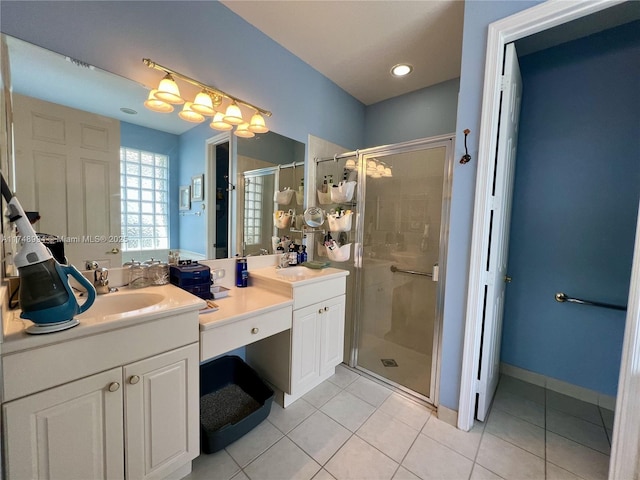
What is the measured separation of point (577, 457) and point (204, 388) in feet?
7.24

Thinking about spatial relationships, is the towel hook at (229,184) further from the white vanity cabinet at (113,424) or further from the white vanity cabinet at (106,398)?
the white vanity cabinet at (113,424)

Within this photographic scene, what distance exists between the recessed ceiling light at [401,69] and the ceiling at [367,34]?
0.04 m

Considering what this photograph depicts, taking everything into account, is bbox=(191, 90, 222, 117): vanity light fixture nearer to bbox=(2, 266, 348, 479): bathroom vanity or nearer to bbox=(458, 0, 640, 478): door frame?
bbox=(2, 266, 348, 479): bathroom vanity

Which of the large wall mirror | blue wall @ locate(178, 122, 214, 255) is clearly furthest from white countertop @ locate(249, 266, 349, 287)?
blue wall @ locate(178, 122, 214, 255)

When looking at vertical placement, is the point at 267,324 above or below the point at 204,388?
above

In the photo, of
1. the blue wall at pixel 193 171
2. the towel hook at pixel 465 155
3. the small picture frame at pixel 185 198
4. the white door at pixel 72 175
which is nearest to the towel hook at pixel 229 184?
the blue wall at pixel 193 171

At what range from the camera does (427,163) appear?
6.49ft

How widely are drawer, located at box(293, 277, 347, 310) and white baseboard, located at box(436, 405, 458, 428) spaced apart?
0.96 m

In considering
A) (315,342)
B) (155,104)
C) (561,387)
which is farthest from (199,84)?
(561,387)

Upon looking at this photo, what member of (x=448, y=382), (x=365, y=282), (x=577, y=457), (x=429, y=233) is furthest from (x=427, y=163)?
(x=577, y=457)

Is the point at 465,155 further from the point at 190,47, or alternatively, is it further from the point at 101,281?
the point at 101,281

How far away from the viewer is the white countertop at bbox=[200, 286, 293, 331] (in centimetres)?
119

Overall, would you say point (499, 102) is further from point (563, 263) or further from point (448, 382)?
point (448, 382)

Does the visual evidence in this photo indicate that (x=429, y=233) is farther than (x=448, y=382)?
Yes
